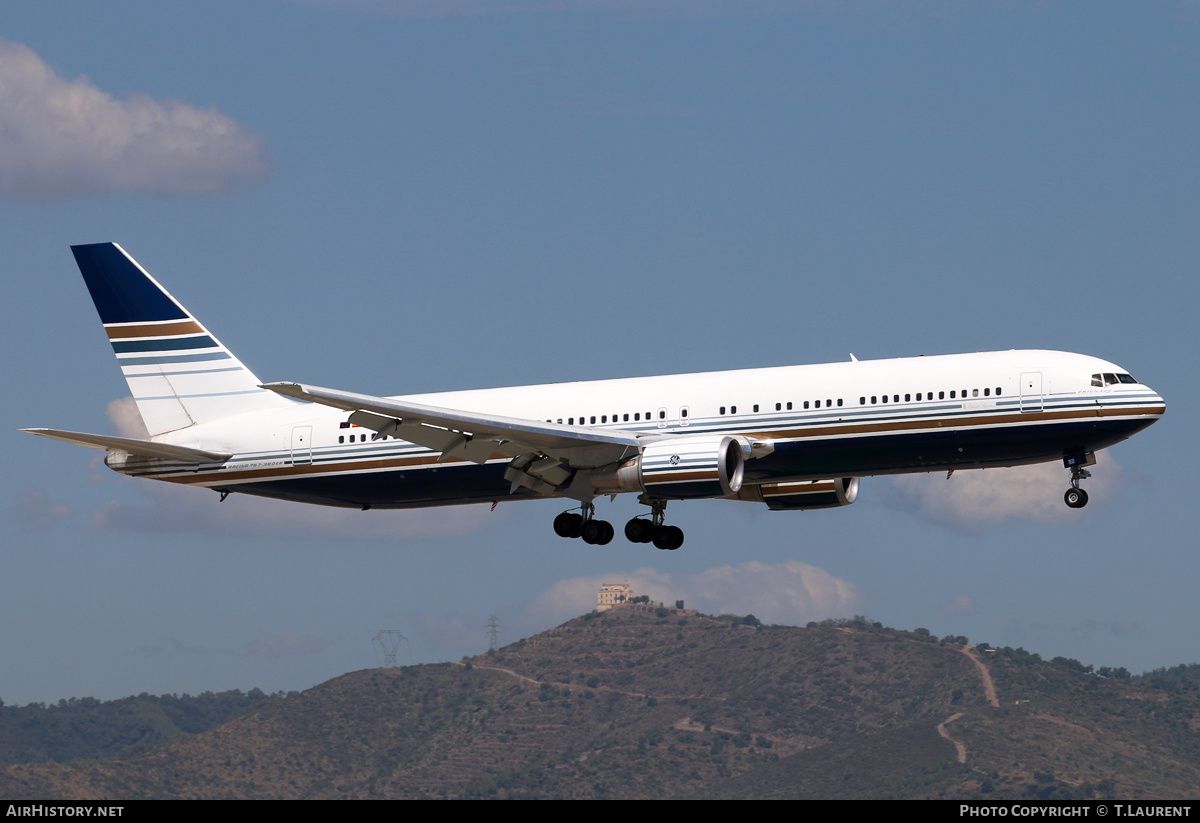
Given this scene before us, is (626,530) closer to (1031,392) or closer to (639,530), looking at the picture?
(639,530)

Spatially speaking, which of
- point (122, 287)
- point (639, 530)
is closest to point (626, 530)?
point (639, 530)

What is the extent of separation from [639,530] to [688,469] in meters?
7.85

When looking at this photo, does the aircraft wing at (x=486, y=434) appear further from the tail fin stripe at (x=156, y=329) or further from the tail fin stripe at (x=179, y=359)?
the tail fin stripe at (x=156, y=329)

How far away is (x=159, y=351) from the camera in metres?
67.2

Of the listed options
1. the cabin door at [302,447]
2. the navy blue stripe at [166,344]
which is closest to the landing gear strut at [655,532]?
the cabin door at [302,447]

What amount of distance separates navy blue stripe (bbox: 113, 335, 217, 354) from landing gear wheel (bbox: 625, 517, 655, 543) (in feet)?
67.3

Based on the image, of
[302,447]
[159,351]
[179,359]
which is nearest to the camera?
[302,447]

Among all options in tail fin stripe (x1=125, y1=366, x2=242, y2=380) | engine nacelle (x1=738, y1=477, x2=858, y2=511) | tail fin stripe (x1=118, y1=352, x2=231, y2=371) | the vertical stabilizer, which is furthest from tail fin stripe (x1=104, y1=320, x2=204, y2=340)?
engine nacelle (x1=738, y1=477, x2=858, y2=511)

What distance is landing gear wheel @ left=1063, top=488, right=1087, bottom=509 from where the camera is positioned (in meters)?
54.7

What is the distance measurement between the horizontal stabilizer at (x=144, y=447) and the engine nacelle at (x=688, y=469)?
60.0 ft

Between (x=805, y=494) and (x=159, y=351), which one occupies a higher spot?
(x=159, y=351)
